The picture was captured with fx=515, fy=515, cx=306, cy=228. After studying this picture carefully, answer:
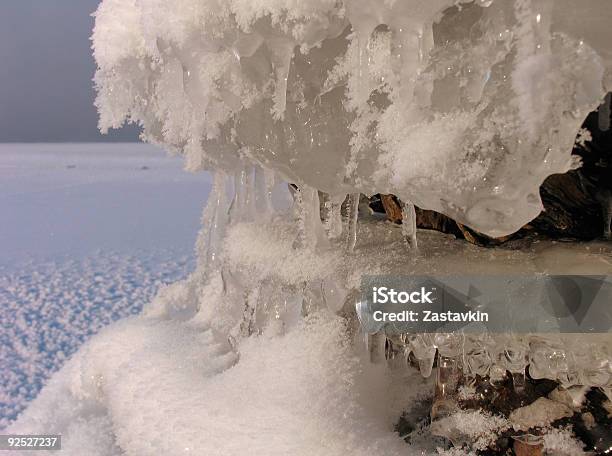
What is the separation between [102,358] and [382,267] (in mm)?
707

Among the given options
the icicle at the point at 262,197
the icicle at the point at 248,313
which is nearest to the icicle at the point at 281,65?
the icicle at the point at 248,313

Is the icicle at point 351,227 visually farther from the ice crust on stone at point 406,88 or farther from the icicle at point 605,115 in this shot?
the icicle at point 605,115

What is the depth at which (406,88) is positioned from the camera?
444 millimetres

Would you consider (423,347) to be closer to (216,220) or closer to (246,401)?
(246,401)

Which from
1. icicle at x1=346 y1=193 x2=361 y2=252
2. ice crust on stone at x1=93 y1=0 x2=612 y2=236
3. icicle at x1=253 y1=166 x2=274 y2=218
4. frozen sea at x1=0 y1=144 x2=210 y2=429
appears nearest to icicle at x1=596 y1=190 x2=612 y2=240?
ice crust on stone at x1=93 y1=0 x2=612 y2=236

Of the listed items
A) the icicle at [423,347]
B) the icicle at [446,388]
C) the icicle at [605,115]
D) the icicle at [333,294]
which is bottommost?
the icicle at [446,388]

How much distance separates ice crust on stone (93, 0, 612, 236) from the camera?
366mm

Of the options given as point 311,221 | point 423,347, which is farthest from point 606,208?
point 311,221

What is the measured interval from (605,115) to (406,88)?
0.63 feet

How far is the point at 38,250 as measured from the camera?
276 centimetres

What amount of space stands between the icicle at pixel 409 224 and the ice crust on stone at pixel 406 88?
0.37 feet

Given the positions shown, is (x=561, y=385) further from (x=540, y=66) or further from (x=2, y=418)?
(x=2, y=418)

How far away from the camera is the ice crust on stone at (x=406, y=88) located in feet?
1.20

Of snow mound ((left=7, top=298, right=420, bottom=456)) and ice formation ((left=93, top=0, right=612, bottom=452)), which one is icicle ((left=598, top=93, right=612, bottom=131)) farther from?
snow mound ((left=7, top=298, right=420, bottom=456))
